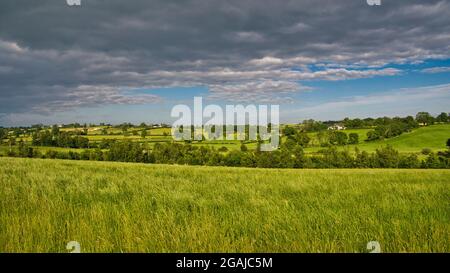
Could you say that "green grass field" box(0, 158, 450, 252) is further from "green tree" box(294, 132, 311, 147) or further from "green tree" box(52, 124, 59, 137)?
"green tree" box(294, 132, 311, 147)

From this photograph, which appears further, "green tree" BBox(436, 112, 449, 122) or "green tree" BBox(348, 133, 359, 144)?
"green tree" BBox(436, 112, 449, 122)

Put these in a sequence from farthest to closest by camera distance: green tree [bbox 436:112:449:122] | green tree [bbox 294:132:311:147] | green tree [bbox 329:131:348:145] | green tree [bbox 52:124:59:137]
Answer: green tree [bbox 436:112:449:122] < green tree [bbox 294:132:311:147] < green tree [bbox 329:131:348:145] < green tree [bbox 52:124:59:137]

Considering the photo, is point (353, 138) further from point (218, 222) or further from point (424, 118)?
point (218, 222)

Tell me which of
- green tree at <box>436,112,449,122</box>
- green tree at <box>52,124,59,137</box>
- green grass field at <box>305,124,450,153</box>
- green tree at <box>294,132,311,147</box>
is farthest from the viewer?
green tree at <box>436,112,449,122</box>

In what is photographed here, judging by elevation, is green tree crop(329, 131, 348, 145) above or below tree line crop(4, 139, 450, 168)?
above

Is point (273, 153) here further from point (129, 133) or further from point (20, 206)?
point (20, 206)

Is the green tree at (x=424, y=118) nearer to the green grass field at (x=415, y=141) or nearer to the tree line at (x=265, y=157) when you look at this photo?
the green grass field at (x=415, y=141)

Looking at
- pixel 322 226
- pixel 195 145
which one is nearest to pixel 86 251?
pixel 322 226

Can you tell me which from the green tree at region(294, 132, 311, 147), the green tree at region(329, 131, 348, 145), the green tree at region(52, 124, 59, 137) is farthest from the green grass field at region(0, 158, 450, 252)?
the green tree at region(329, 131, 348, 145)

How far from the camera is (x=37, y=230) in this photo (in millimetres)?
4207

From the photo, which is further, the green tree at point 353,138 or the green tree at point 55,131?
the green tree at point 353,138

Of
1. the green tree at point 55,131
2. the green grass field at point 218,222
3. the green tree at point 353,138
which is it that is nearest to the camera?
the green grass field at point 218,222

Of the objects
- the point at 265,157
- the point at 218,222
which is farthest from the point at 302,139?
the point at 218,222

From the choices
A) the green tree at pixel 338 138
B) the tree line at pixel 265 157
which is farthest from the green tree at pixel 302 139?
the tree line at pixel 265 157
